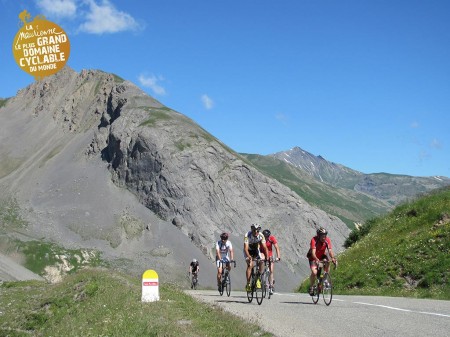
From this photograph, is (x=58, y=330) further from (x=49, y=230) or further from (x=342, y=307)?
(x=49, y=230)

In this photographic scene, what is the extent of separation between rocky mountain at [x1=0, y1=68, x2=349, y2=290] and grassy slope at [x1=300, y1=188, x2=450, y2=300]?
307 feet

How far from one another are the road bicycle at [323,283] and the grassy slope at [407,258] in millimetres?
5601

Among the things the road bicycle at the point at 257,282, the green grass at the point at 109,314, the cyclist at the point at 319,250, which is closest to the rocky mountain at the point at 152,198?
the green grass at the point at 109,314

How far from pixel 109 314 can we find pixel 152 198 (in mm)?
137745

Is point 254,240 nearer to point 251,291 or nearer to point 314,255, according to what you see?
point 251,291

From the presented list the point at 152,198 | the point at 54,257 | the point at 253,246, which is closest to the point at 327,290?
the point at 253,246

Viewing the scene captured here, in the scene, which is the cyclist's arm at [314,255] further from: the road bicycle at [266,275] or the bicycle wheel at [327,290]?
the road bicycle at [266,275]

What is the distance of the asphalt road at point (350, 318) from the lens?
1160 cm

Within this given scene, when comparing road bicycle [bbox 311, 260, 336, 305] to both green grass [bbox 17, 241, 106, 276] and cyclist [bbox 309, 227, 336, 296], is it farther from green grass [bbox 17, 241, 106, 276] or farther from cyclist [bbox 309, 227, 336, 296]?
green grass [bbox 17, 241, 106, 276]

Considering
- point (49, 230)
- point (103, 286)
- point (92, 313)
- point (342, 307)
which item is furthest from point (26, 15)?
point (49, 230)

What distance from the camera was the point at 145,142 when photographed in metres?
166

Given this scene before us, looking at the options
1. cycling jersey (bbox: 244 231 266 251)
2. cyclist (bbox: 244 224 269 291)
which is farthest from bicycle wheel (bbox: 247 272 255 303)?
cycling jersey (bbox: 244 231 266 251)

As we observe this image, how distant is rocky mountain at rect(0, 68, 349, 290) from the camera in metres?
134

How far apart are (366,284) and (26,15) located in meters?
26.8
